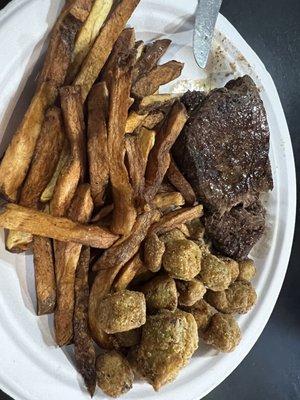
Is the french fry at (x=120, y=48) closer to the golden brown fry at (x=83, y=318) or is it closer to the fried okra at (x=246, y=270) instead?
the golden brown fry at (x=83, y=318)

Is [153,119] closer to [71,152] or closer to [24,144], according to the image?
[71,152]

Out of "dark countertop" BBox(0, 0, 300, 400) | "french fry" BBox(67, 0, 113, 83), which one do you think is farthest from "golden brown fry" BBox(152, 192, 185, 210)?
"dark countertop" BBox(0, 0, 300, 400)

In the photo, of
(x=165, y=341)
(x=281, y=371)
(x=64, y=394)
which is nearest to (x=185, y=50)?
(x=165, y=341)

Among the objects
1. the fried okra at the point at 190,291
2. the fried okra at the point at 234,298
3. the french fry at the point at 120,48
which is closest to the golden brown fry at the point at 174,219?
the fried okra at the point at 190,291

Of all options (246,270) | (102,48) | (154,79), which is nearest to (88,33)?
(102,48)

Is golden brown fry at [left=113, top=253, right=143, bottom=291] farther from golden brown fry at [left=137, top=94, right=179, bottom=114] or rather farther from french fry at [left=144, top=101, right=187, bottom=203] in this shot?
golden brown fry at [left=137, top=94, right=179, bottom=114]
